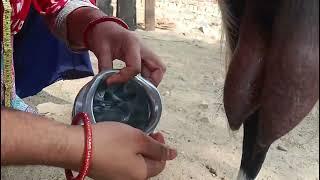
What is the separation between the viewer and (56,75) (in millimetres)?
1761

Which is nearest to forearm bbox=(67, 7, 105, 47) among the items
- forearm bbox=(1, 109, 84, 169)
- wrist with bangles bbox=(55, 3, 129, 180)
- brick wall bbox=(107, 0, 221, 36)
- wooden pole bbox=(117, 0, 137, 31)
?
wrist with bangles bbox=(55, 3, 129, 180)

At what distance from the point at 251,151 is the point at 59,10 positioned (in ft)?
2.57

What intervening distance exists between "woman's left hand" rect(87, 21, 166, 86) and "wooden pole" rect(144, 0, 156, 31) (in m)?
2.44

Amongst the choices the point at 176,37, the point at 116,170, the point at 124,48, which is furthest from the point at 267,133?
the point at 176,37

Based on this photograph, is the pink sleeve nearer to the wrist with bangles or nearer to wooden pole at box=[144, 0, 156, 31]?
the wrist with bangles

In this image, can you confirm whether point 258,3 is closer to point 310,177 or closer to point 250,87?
point 250,87

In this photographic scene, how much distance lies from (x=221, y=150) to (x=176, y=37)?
73.7 inches

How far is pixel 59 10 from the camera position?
149cm

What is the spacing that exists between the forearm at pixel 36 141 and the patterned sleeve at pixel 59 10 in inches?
23.0

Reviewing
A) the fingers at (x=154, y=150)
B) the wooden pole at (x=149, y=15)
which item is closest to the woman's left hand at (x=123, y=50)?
the fingers at (x=154, y=150)

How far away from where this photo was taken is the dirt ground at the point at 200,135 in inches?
66.9

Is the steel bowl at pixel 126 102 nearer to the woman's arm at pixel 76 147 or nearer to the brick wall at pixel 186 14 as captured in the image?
the woman's arm at pixel 76 147

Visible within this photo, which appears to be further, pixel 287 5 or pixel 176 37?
pixel 176 37

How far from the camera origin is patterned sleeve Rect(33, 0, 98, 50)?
1468 mm
